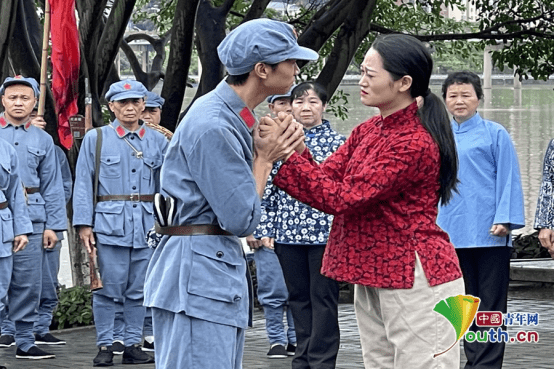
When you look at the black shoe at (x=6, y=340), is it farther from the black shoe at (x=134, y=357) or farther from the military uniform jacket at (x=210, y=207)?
the military uniform jacket at (x=210, y=207)

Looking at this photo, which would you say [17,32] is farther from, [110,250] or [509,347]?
[509,347]

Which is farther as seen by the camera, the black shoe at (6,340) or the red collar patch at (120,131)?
the black shoe at (6,340)

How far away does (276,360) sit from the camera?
8578 mm

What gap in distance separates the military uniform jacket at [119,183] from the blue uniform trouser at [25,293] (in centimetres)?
52

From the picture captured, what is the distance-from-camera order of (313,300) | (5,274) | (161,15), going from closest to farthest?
(313,300) < (5,274) < (161,15)

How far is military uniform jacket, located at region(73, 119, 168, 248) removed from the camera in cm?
848

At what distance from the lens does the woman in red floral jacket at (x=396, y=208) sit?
185 inches

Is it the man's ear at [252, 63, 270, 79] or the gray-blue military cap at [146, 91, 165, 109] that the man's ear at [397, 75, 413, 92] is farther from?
the gray-blue military cap at [146, 91, 165, 109]

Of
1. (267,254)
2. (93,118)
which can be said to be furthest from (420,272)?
(93,118)

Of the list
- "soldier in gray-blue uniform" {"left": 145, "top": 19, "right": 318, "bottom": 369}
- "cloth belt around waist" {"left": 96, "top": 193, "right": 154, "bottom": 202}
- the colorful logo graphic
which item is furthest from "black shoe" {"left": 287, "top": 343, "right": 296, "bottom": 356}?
"soldier in gray-blue uniform" {"left": 145, "top": 19, "right": 318, "bottom": 369}

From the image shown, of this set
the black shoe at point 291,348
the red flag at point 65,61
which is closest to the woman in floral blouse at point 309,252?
the black shoe at point 291,348

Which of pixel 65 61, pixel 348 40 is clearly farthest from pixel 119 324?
pixel 348 40

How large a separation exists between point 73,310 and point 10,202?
8.20 ft

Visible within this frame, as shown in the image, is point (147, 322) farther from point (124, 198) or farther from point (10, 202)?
point (10, 202)
